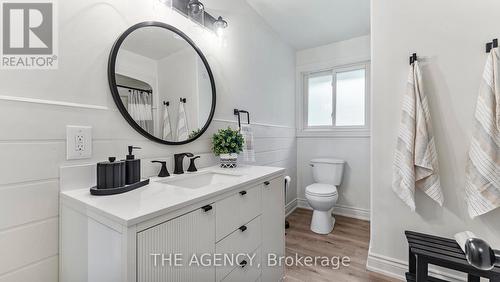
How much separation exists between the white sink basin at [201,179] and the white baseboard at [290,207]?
1.72 metres

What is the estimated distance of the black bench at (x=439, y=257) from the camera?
1.07 m

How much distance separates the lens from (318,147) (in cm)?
299

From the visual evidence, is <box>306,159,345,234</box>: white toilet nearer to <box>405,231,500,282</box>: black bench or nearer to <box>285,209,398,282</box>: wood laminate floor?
<box>285,209,398,282</box>: wood laminate floor

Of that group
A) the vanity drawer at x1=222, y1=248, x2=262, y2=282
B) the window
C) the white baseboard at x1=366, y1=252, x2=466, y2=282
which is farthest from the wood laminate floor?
the window

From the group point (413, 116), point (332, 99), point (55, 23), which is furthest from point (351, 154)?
point (55, 23)

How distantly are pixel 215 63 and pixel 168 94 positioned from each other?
555 mm

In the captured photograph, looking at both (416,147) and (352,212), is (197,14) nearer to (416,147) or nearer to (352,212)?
(416,147)


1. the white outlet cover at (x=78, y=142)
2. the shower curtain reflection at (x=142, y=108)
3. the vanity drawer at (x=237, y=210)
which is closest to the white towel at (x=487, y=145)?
the vanity drawer at (x=237, y=210)

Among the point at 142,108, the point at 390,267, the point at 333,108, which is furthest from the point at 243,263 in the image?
the point at 333,108

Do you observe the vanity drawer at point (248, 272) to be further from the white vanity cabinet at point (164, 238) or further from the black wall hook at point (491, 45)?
the black wall hook at point (491, 45)

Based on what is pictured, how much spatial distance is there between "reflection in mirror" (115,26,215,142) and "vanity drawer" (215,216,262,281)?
68 centimetres

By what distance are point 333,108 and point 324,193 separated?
4.36ft

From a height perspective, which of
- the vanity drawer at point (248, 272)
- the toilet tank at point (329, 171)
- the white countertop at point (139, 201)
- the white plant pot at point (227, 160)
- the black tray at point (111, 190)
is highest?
the white plant pot at point (227, 160)

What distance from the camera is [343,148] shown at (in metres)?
2.82
